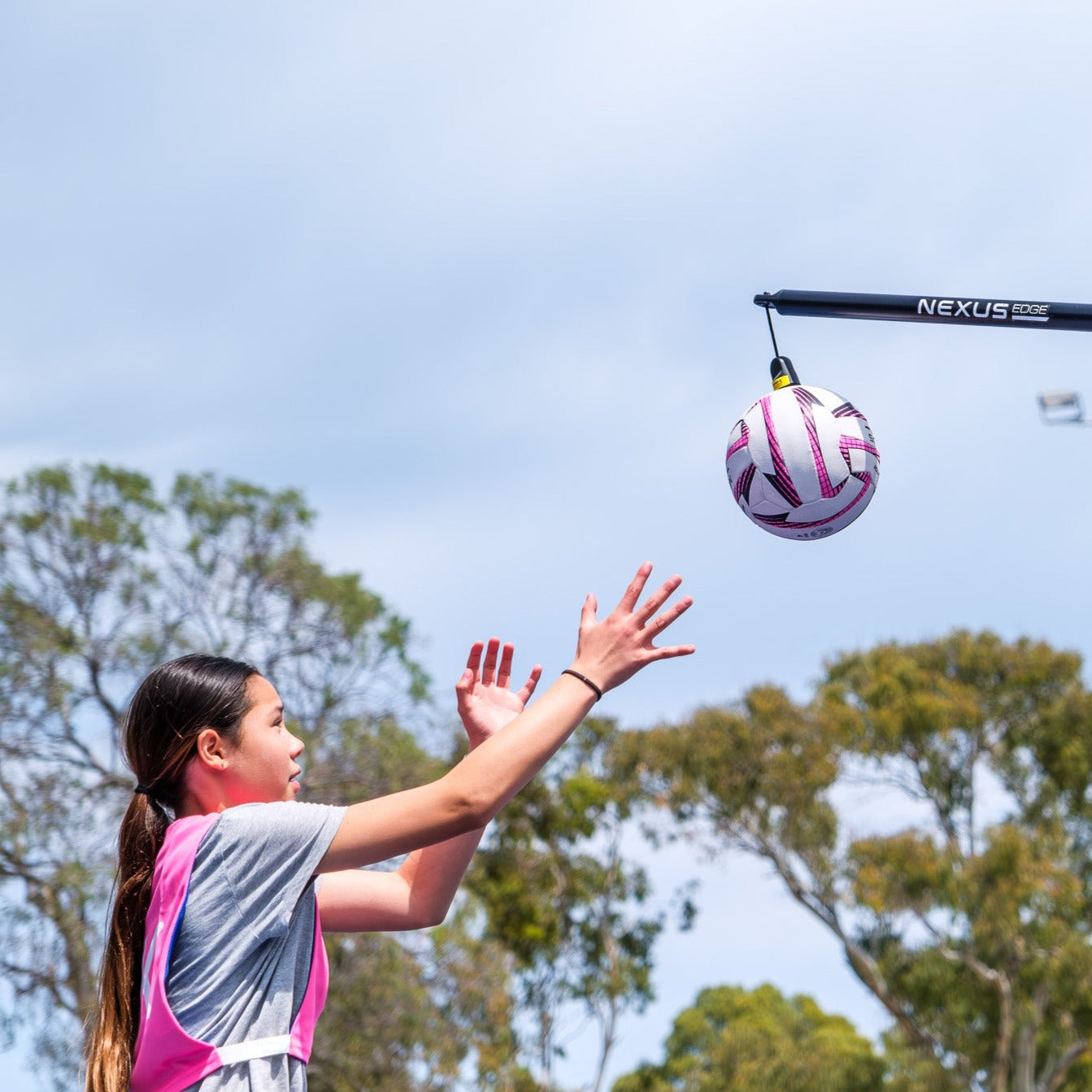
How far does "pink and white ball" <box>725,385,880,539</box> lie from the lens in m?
→ 4.36

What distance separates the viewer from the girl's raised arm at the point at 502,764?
2408 mm

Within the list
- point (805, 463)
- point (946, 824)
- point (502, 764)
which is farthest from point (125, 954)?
point (946, 824)

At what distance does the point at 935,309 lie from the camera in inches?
166

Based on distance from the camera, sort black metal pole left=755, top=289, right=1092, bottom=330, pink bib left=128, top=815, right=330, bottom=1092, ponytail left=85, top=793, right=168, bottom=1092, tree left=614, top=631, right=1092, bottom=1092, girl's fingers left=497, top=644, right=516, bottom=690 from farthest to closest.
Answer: tree left=614, top=631, right=1092, bottom=1092, black metal pole left=755, top=289, right=1092, bottom=330, girl's fingers left=497, top=644, right=516, bottom=690, ponytail left=85, top=793, right=168, bottom=1092, pink bib left=128, top=815, right=330, bottom=1092

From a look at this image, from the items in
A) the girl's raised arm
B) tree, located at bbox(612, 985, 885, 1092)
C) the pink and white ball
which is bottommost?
tree, located at bbox(612, 985, 885, 1092)

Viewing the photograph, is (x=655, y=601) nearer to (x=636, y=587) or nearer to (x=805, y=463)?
(x=636, y=587)

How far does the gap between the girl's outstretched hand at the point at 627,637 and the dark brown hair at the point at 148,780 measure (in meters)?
0.65

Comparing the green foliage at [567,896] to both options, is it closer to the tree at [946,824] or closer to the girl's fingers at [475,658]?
the tree at [946,824]

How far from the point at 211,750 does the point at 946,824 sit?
23672mm

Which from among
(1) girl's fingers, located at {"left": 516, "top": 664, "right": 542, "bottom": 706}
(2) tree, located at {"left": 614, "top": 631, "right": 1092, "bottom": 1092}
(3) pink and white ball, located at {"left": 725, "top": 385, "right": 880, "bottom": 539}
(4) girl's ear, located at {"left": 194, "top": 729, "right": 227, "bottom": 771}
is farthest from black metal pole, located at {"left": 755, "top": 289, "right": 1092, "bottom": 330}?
(2) tree, located at {"left": 614, "top": 631, "right": 1092, "bottom": 1092}

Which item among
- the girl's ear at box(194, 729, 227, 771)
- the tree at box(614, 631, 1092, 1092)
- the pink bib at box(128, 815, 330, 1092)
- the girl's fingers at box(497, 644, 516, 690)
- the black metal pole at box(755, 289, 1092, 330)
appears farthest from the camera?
the tree at box(614, 631, 1092, 1092)

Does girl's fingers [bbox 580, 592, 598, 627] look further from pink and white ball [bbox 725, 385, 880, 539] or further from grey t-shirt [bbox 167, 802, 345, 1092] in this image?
pink and white ball [bbox 725, 385, 880, 539]

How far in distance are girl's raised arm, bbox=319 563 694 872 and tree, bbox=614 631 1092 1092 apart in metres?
21.7

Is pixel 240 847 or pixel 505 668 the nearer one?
pixel 240 847
